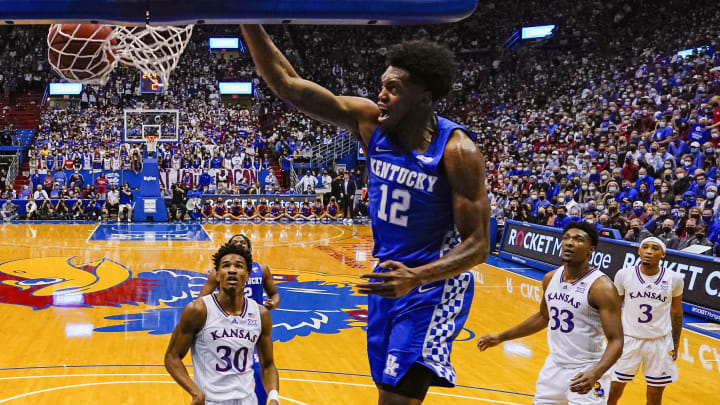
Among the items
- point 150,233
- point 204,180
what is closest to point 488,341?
point 150,233

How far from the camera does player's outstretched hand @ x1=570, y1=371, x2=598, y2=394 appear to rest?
11.6 ft

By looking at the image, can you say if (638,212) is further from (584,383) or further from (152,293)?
(584,383)

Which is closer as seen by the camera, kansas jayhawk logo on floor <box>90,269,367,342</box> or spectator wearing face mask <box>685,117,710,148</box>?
kansas jayhawk logo on floor <box>90,269,367,342</box>

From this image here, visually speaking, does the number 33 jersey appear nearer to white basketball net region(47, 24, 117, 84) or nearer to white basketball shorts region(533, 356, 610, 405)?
white basketball shorts region(533, 356, 610, 405)

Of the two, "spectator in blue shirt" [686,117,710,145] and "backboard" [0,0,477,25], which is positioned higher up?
"spectator in blue shirt" [686,117,710,145]

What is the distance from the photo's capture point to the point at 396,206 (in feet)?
8.28

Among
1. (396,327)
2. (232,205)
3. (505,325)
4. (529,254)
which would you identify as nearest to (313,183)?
(232,205)

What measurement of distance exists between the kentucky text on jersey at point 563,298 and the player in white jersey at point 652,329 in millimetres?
1360

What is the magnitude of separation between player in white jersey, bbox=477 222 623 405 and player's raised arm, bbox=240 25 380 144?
183 centimetres

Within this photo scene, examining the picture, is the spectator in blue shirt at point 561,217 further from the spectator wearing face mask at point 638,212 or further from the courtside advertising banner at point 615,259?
the spectator wearing face mask at point 638,212

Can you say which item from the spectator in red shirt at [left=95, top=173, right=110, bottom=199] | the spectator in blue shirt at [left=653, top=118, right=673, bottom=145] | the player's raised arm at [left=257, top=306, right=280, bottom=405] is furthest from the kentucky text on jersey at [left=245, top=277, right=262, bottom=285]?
the spectator in red shirt at [left=95, top=173, right=110, bottom=199]

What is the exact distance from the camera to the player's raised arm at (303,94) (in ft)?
8.07

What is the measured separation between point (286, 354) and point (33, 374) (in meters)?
2.41

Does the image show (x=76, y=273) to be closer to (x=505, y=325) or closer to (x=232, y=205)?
(x=505, y=325)
